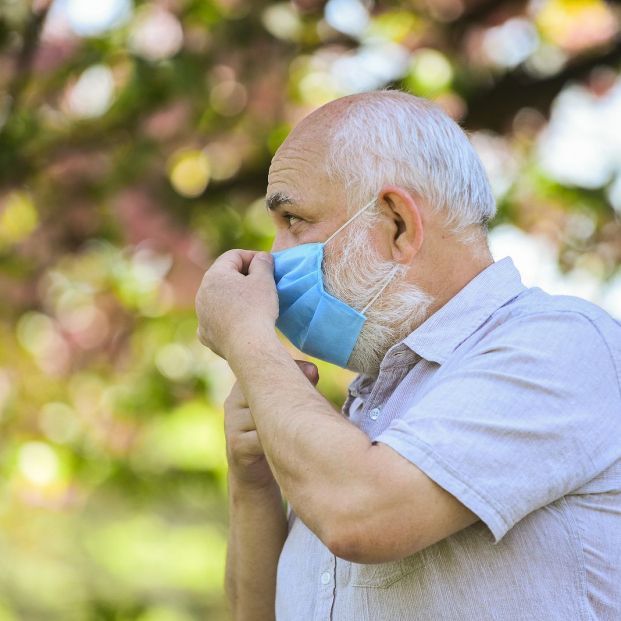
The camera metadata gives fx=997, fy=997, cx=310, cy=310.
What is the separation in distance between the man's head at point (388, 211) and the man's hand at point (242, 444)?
275mm

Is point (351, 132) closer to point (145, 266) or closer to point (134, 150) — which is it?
point (134, 150)

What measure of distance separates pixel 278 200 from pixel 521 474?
0.88m

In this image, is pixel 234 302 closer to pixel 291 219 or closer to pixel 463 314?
pixel 291 219

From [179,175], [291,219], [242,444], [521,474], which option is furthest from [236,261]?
[179,175]

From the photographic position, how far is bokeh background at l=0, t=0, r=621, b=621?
4.83 meters

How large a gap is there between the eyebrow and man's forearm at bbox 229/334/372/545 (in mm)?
479

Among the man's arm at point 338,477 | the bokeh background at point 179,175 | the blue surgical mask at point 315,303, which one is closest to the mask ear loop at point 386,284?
the blue surgical mask at point 315,303

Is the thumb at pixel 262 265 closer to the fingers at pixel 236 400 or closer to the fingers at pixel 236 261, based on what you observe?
the fingers at pixel 236 261

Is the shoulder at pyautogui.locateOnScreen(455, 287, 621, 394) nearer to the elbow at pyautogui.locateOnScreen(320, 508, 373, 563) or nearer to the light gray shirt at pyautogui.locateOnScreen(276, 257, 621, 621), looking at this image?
the light gray shirt at pyautogui.locateOnScreen(276, 257, 621, 621)

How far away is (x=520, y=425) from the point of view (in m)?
1.63

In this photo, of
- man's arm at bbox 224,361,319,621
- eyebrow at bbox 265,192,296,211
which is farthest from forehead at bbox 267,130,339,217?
man's arm at bbox 224,361,319,621

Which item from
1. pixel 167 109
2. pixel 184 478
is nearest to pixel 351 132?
pixel 167 109

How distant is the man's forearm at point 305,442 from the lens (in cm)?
162

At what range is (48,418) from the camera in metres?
5.99
